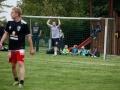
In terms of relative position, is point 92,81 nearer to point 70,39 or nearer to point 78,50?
point 78,50

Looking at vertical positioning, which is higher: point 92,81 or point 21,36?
point 21,36

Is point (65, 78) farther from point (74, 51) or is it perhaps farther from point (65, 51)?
point (65, 51)

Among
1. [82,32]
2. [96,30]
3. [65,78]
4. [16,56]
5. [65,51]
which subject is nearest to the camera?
[16,56]

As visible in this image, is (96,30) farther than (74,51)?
No

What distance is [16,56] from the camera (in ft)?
44.4

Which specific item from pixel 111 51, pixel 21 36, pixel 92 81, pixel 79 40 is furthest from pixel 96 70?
pixel 79 40

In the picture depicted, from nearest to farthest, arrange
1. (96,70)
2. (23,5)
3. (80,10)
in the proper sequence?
1. (96,70)
2. (80,10)
3. (23,5)

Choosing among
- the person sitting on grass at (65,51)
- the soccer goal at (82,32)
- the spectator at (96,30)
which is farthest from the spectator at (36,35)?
the spectator at (96,30)

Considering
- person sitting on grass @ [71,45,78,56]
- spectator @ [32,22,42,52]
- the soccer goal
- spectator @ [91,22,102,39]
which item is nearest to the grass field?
spectator @ [91,22,102,39]

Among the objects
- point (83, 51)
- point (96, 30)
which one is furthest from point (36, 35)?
point (96, 30)

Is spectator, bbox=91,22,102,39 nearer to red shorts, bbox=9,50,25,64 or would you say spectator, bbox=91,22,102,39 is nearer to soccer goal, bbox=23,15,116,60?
soccer goal, bbox=23,15,116,60

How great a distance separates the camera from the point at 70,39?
33.9 metres

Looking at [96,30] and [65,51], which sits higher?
[96,30]

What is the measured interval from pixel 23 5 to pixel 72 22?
28501 mm
